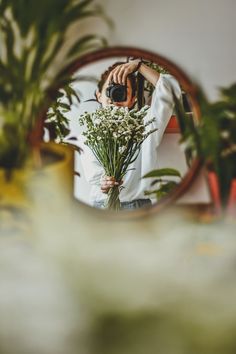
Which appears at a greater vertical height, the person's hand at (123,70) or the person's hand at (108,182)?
the person's hand at (123,70)

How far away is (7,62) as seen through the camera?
1.08m

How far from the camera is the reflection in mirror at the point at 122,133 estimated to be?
1.42 m

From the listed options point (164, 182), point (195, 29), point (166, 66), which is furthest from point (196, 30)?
point (164, 182)

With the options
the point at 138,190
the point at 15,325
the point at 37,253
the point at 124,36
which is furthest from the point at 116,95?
the point at 15,325

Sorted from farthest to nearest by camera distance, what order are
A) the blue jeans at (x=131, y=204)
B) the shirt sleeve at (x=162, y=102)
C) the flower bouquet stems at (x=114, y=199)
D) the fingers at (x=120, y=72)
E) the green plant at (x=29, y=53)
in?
the flower bouquet stems at (x=114, y=199) → the blue jeans at (x=131, y=204) → the fingers at (x=120, y=72) → the shirt sleeve at (x=162, y=102) → the green plant at (x=29, y=53)

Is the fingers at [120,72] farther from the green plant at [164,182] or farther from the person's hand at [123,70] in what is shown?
the green plant at [164,182]

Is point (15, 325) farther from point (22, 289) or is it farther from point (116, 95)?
point (116, 95)

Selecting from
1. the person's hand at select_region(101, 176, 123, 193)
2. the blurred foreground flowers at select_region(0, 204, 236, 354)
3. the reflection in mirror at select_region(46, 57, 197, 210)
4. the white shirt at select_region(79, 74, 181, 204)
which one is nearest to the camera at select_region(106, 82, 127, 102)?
the reflection in mirror at select_region(46, 57, 197, 210)

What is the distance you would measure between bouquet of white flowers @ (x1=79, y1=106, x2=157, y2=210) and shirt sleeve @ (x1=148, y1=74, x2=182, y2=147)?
Answer: 78mm

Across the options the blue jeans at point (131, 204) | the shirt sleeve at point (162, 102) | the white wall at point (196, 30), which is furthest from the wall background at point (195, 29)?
the blue jeans at point (131, 204)

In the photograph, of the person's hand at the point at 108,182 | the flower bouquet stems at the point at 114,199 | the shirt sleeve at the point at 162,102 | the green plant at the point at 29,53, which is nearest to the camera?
the green plant at the point at 29,53

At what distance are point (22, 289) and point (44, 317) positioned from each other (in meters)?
0.08

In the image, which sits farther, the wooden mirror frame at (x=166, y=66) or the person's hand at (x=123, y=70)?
the person's hand at (x=123, y=70)

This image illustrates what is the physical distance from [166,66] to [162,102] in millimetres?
382
